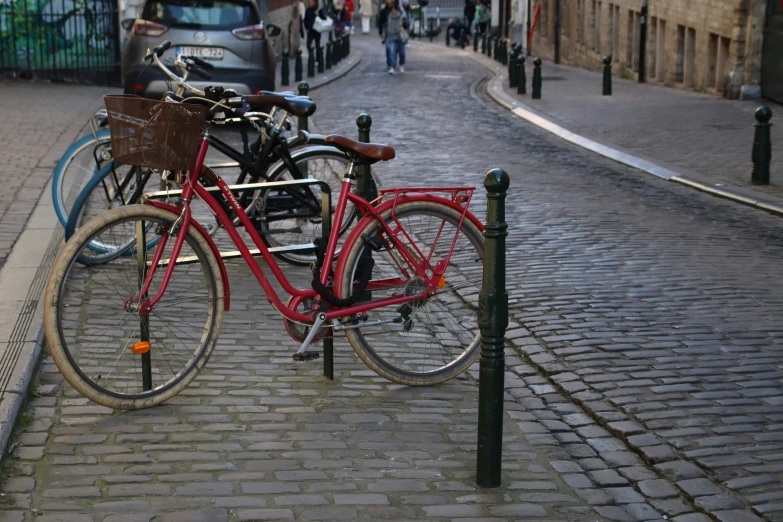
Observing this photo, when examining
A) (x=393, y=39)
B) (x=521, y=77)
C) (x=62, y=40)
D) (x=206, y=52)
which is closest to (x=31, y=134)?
(x=206, y=52)

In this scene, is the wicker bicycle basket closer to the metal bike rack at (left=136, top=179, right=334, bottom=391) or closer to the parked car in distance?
the metal bike rack at (left=136, top=179, right=334, bottom=391)

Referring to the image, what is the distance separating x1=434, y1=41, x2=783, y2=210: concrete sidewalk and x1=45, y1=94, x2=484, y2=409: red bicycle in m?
6.20

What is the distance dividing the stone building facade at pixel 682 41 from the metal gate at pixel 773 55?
163 millimetres

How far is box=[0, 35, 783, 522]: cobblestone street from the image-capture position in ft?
14.1

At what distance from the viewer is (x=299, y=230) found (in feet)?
24.5

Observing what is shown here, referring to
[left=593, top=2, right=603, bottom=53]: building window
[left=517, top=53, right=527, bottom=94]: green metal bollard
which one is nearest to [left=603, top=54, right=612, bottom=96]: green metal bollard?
[left=517, top=53, right=527, bottom=94]: green metal bollard

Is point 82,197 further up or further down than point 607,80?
further up

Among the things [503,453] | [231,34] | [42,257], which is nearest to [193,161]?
[503,453]

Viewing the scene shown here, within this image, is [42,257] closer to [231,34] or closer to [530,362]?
[530,362]

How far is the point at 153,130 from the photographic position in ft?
16.5

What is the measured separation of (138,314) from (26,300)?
5.66ft

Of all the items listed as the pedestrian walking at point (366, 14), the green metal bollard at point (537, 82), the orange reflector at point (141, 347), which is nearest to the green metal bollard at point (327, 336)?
the orange reflector at point (141, 347)

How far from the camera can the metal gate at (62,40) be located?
68.8 ft

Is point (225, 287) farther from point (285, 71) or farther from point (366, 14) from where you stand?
point (366, 14)
